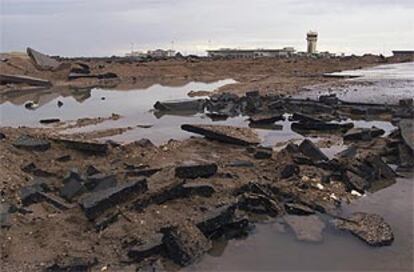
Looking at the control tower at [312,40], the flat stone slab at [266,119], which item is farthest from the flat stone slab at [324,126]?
the control tower at [312,40]

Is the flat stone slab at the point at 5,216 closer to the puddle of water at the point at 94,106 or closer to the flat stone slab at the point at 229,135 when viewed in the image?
the flat stone slab at the point at 229,135

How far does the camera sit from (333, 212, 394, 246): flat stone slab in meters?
6.35

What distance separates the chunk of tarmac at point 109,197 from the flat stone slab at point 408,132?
5.61m

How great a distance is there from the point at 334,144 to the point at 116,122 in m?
6.89

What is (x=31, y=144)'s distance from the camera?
9.86 m

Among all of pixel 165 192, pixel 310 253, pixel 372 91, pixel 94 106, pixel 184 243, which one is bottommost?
pixel 94 106

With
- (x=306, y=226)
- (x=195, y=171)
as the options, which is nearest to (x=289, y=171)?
(x=195, y=171)

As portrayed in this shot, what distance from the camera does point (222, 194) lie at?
7.58 m

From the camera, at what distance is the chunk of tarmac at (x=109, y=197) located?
6.69 meters

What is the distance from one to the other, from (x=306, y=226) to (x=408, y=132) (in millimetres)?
5391

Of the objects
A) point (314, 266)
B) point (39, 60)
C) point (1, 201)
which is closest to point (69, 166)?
point (1, 201)

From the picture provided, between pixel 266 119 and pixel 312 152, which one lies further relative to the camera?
pixel 266 119

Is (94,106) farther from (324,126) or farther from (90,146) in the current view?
(90,146)

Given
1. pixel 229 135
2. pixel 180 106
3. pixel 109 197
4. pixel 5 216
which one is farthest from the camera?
pixel 180 106
